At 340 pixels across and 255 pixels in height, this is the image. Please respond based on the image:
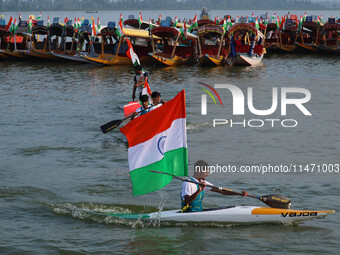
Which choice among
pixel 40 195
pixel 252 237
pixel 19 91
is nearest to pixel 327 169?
pixel 252 237

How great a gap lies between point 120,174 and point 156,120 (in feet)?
17.4

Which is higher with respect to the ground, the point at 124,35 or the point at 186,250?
the point at 124,35

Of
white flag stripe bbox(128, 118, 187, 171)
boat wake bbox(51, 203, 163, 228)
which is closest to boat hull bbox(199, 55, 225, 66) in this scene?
boat wake bbox(51, 203, 163, 228)

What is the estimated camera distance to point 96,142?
20.5m

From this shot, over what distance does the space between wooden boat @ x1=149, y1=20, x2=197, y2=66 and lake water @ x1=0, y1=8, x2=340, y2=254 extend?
21.9 feet

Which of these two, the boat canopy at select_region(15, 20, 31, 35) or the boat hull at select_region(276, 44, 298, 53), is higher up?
the boat canopy at select_region(15, 20, 31, 35)

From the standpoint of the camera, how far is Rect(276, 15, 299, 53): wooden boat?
54.1 metres

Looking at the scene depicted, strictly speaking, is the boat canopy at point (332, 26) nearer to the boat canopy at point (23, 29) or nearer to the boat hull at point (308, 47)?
the boat hull at point (308, 47)

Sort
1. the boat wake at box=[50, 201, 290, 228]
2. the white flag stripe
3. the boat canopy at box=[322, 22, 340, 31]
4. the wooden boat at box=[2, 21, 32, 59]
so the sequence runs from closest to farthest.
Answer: the white flag stripe < the boat wake at box=[50, 201, 290, 228] < the wooden boat at box=[2, 21, 32, 59] < the boat canopy at box=[322, 22, 340, 31]

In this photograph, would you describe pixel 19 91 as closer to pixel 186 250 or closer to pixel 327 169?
pixel 327 169

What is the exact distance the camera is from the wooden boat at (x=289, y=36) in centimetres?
5412

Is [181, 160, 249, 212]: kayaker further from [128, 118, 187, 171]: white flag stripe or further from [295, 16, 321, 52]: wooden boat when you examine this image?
[295, 16, 321, 52]: wooden boat

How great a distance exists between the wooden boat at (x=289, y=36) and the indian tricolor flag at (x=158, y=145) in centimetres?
4491

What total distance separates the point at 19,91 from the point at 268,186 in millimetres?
21845
